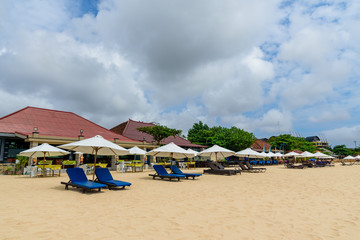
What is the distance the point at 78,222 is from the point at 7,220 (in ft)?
4.91

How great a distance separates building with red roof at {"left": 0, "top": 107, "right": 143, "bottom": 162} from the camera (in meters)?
18.0

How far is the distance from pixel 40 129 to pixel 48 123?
195cm

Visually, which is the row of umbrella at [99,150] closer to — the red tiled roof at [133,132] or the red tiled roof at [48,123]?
the red tiled roof at [48,123]

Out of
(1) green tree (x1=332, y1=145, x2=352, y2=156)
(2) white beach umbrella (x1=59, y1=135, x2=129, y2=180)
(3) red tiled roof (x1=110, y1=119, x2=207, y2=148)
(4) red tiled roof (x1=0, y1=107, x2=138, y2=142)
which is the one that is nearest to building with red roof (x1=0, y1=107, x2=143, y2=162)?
(4) red tiled roof (x1=0, y1=107, x2=138, y2=142)

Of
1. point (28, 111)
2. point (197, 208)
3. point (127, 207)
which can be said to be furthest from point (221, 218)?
point (28, 111)

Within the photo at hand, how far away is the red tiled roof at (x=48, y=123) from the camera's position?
Answer: 19.3m

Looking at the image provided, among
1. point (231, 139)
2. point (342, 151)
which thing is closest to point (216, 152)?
point (231, 139)

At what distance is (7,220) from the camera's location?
5.01 meters

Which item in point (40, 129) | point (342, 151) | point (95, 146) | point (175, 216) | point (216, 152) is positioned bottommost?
point (175, 216)

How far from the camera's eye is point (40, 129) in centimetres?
1992

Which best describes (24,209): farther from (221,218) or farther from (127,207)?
(221,218)

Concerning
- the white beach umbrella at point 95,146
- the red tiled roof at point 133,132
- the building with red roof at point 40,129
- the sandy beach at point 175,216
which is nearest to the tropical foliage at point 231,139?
the red tiled roof at point 133,132

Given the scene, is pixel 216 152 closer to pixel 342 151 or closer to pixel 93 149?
pixel 93 149

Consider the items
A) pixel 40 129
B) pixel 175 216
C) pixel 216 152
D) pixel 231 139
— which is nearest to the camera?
pixel 175 216
